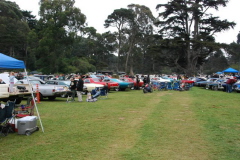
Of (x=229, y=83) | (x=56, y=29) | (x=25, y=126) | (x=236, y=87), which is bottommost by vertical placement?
(x=25, y=126)

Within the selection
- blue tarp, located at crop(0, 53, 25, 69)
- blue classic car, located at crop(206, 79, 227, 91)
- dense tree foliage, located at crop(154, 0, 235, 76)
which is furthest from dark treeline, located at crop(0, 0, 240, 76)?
blue tarp, located at crop(0, 53, 25, 69)

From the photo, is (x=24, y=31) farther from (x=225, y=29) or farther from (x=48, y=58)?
(x=225, y=29)

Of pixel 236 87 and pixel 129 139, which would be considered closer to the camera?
pixel 129 139

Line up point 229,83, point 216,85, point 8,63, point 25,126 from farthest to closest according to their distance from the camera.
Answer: point 216,85, point 229,83, point 8,63, point 25,126

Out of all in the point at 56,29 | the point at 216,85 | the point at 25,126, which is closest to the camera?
the point at 25,126

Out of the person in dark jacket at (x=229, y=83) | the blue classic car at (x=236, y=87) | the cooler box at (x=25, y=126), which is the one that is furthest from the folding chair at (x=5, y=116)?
the person in dark jacket at (x=229, y=83)

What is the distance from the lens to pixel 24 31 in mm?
50000

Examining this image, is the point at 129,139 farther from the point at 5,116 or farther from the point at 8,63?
the point at 8,63

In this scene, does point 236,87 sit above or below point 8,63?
below

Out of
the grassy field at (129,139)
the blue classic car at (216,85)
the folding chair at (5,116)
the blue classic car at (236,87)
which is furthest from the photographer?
the blue classic car at (216,85)

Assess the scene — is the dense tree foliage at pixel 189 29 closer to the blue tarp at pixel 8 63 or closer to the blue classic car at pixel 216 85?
the blue classic car at pixel 216 85

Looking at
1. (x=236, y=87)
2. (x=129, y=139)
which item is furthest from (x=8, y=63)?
(x=236, y=87)

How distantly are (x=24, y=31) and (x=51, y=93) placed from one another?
4053 centimetres

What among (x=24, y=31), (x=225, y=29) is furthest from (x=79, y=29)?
(x=225, y=29)
